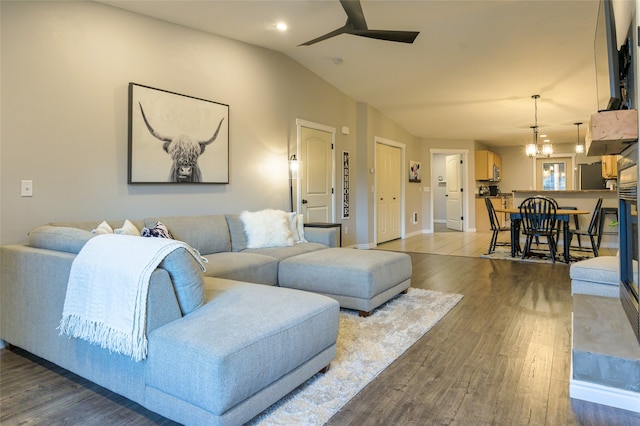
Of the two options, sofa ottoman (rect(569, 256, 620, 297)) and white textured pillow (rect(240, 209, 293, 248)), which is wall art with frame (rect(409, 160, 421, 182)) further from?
sofa ottoman (rect(569, 256, 620, 297))

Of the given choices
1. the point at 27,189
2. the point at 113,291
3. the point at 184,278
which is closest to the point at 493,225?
the point at 184,278

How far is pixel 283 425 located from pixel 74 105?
9.47ft

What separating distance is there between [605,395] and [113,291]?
2317mm

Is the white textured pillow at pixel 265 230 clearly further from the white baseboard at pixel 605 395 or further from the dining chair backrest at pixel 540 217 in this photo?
the dining chair backrest at pixel 540 217

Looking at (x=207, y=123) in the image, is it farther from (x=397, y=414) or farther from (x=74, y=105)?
(x=397, y=414)

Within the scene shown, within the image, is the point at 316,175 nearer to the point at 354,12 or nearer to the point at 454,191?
the point at 354,12

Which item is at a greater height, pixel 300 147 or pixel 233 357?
pixel 300 147

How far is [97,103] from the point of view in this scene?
3213 millimetres

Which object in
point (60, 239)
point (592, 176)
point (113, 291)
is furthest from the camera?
point (592, 176)

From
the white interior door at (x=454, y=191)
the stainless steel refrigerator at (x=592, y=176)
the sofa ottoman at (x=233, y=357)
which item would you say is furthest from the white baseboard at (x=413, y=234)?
the sofa ottoman at (x=233, y=357)

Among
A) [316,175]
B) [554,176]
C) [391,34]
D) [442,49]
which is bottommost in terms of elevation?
[316,175]

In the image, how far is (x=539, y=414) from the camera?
1735 millimetres

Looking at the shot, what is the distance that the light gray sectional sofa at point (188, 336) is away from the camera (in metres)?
1.50

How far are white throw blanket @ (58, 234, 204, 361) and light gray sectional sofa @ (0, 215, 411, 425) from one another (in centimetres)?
5
